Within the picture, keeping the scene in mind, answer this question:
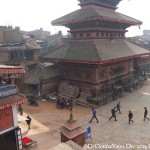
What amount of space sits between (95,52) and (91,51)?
29.9 inches

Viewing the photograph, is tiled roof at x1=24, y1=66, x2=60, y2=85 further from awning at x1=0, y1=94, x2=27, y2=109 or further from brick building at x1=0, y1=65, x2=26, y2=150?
awning at x1=0, y1=94, x2=27, y2=109

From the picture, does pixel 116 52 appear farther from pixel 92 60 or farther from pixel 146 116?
pixel 146 116

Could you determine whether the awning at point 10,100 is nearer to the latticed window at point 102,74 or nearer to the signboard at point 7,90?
the signboard at point 7,90

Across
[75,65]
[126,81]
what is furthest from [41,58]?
[126,81]

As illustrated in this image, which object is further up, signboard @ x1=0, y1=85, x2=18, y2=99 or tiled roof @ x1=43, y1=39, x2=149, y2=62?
tiled roof @ x1=43, y1=39, x2=149, y2=62

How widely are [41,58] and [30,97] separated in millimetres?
7556

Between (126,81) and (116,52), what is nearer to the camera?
(116,52)

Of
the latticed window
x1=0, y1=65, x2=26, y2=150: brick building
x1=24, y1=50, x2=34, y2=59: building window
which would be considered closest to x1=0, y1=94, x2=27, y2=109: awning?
x1=0, y1=65, x2=26, y2=150: brick building

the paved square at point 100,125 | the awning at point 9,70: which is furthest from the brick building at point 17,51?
the awning at point 9,70

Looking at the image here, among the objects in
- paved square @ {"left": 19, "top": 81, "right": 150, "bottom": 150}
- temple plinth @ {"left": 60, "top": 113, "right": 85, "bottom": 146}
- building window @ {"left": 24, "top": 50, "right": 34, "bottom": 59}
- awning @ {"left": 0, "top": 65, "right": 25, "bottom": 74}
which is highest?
awning @ {"left": 0, "top": 65, "right": 25, "bottom": 74}

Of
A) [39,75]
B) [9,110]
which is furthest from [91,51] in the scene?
[9,110]

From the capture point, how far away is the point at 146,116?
68.1 ft

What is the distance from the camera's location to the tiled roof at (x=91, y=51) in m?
24.8

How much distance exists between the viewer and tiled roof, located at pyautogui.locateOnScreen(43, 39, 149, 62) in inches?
977
